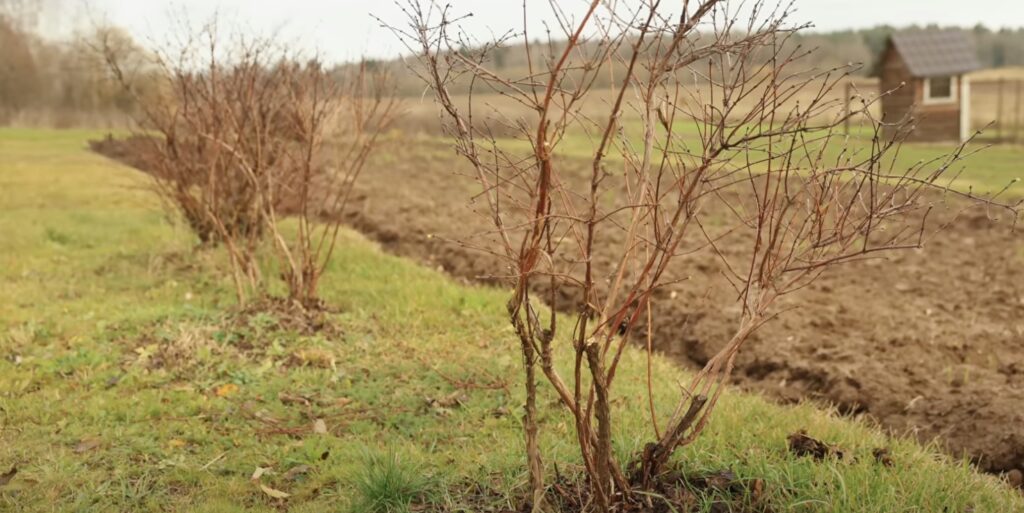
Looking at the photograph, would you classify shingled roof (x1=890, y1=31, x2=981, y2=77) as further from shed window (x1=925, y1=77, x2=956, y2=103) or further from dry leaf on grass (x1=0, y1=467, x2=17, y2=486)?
dry leaf on grass (x1=0, y1=467, x2=17, y2=486)

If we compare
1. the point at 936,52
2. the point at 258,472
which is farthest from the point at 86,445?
the point at 936,52

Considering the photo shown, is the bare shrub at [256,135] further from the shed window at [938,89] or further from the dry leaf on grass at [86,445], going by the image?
the shed window at [938,89]

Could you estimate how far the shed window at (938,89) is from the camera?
24.8 metres

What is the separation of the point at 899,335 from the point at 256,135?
17.1 feet

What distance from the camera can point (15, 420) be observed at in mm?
5027

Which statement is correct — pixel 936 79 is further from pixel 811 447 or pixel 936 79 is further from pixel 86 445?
pixel 86 445

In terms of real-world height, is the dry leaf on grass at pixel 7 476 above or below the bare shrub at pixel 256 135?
below

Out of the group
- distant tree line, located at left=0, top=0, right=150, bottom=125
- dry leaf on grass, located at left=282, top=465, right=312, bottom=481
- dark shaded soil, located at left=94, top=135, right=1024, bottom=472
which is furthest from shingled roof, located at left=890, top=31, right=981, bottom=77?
distant tree line, located at left=0, top=0, right=150, bottom=125

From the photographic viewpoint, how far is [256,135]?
7289mm

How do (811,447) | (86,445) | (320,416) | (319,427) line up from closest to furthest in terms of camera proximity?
(811,447) < (86,445) < (319,427) < (320,416)

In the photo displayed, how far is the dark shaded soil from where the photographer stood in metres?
5.09

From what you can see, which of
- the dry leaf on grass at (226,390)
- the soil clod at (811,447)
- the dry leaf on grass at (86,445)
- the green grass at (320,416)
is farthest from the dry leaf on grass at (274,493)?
the soil clod at (811,447)

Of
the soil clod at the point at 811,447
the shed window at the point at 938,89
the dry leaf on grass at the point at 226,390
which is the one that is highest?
the shed window at the point at 938,89

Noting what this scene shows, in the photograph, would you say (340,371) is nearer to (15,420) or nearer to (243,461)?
(243,461)
